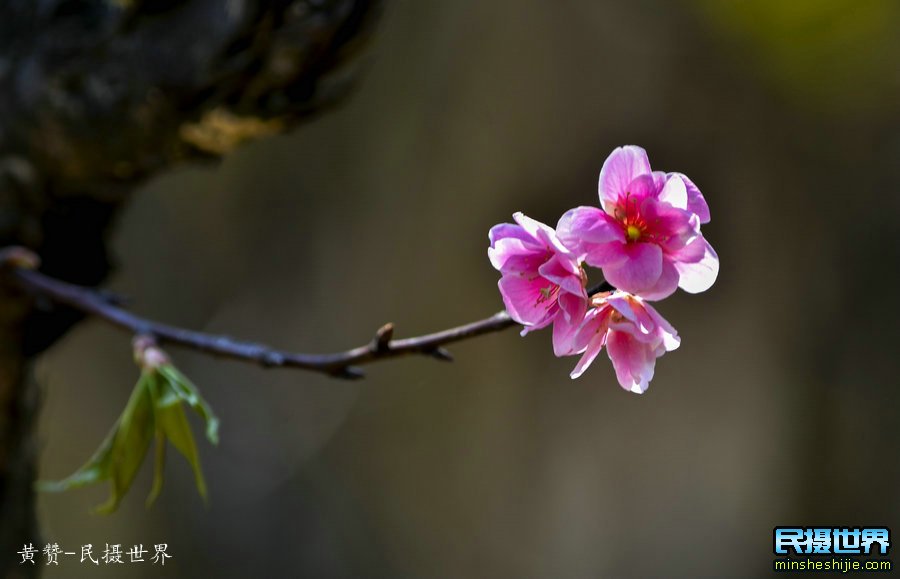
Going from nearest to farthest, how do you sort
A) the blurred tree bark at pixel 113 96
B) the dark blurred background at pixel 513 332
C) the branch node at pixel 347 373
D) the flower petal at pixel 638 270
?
the flower petal at pixel 638 270 < the branch node at pixel 347 373 < the blurred tree bark at pixel 113 96 < the dark blurred background at pixel 513 332

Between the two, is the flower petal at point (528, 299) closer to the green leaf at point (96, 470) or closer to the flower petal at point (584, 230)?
the flower petal at point (584, 230)

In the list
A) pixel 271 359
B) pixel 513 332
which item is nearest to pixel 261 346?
pixel 271 359

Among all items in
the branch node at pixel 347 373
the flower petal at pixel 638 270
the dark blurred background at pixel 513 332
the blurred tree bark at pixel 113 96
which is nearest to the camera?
the flower petal at pixel 638 270

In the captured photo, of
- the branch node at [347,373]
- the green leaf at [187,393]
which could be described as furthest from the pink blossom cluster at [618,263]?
the green leaf at [187,393]

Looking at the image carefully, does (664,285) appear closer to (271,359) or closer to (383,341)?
(383,341)

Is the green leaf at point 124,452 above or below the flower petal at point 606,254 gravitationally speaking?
below

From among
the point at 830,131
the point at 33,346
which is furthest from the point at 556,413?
the point at 33,346
